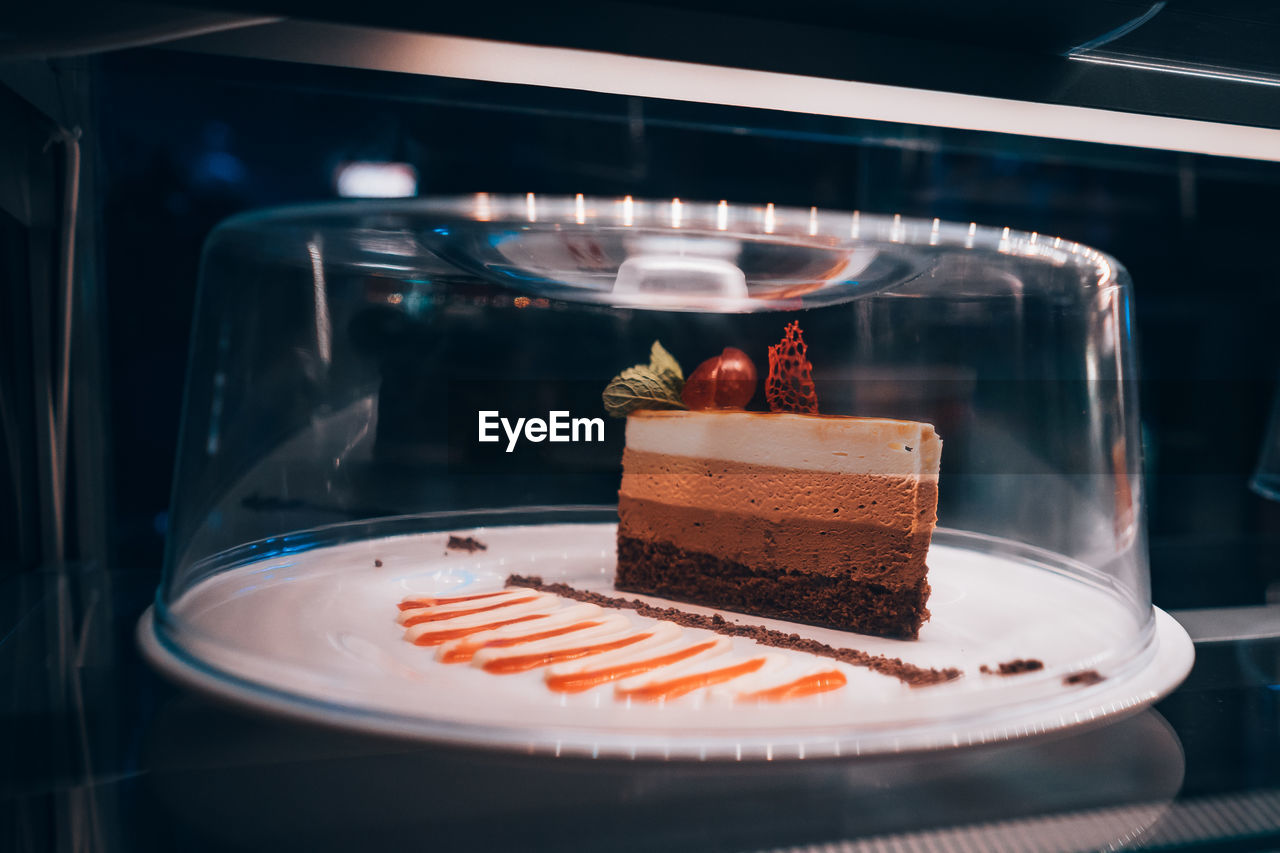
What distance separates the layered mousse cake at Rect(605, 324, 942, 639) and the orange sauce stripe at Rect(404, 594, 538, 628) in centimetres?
25

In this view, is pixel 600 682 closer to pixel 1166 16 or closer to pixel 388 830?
pixel 388 830

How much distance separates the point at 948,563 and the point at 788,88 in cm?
69

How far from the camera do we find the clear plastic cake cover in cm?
70

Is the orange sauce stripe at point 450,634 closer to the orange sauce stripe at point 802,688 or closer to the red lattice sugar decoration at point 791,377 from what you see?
the orange sauce stripe at point 802,688

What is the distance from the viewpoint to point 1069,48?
70 cm

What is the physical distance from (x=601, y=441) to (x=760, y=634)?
0.31m

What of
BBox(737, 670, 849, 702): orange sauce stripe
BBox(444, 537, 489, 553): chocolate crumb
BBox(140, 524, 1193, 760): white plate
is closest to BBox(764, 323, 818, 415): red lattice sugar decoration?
BBox(140, 524, 1193, 760): white plate

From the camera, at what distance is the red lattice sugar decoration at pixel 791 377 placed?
1.00 metres

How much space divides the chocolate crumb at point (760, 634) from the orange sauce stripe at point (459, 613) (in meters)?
0.09

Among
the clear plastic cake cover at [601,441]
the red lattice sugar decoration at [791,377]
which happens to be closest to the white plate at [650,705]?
the clear plastic cake cover at [601,441]

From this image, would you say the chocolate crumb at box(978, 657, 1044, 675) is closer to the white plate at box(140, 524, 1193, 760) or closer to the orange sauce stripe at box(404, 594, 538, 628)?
the white plate at box(140, 524, 1193, 760)

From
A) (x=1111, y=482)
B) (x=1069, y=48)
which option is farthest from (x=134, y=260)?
(x=1111, y=482)

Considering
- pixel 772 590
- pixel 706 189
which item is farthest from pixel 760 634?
pixel 706 189

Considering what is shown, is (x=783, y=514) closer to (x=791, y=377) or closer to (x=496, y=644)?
(x=791, y=377)
